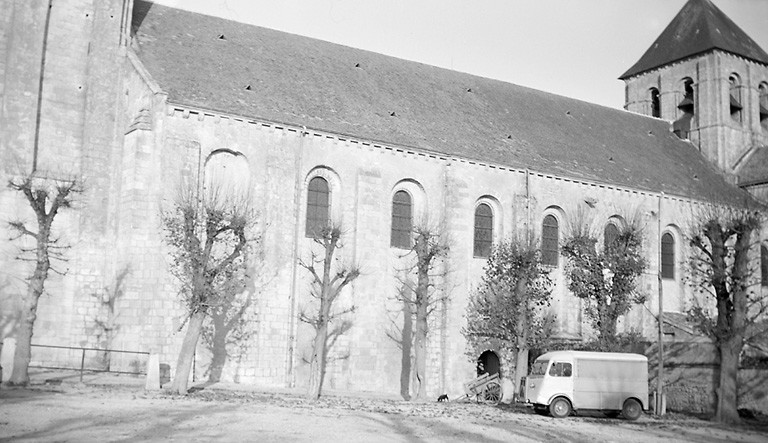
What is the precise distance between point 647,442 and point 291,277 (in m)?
15.3

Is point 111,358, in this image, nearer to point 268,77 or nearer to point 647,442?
point 268,77

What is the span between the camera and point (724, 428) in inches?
1001

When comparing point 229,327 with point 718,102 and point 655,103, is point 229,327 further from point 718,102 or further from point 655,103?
point 655,103

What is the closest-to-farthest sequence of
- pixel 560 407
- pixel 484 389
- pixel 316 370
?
pixel 560 407, pixel 316 370, pixel 484 389

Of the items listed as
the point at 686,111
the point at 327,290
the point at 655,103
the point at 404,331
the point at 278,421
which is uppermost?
the point at 655,103

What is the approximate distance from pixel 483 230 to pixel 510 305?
18.7 ft

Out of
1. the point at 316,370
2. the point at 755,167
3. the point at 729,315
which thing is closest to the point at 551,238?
the point at 729,315

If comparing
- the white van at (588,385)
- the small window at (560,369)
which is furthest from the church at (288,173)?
the small window at (560,369)

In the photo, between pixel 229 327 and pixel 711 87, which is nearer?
pixel 229 327

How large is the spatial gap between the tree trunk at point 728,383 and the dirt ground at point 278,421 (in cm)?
68

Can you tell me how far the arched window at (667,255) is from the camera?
44562 mm

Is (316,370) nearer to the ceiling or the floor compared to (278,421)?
nearer to the ceiling

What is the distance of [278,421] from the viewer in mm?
19047

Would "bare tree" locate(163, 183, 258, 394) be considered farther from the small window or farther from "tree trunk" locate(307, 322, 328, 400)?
the small window
